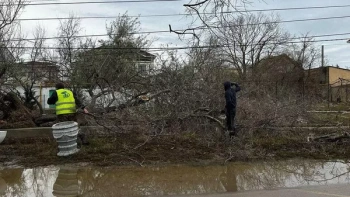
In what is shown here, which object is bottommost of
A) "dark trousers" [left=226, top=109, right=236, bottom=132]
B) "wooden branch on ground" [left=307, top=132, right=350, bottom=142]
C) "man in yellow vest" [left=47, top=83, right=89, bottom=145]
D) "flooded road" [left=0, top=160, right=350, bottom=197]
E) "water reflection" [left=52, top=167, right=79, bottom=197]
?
"flooded road" [left=0, top=160, right=350, bottom=197]

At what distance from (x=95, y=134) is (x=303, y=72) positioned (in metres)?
36.1

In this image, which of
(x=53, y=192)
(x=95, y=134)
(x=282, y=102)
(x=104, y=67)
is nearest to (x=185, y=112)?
(x=95, y=134)

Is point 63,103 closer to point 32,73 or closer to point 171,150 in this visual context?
point 171,150

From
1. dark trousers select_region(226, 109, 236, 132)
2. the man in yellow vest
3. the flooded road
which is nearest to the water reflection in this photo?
the flooded road

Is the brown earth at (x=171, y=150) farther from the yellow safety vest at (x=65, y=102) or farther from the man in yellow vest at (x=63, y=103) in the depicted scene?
the yellow safety vest at (x=65, y=102)

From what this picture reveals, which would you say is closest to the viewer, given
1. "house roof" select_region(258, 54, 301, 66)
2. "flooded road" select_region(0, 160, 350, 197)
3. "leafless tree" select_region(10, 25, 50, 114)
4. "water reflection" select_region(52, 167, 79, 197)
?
"water reflection" select_region(52, 167, 79, 197)

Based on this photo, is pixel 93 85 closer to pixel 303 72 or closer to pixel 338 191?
pixel 338 191

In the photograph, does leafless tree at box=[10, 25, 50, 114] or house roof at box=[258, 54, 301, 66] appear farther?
house roof at box=[258, 54, 301, 66]

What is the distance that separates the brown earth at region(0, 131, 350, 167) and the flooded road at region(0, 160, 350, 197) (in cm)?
52

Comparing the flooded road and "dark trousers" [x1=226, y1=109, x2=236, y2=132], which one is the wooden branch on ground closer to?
the flooded road

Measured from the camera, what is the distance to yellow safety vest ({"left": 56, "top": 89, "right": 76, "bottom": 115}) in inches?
360

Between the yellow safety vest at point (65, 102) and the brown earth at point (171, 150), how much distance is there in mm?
1070

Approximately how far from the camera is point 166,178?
293 inches

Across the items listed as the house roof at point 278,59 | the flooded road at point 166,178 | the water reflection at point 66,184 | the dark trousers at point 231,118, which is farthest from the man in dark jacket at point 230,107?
the house roof at point 278,59
